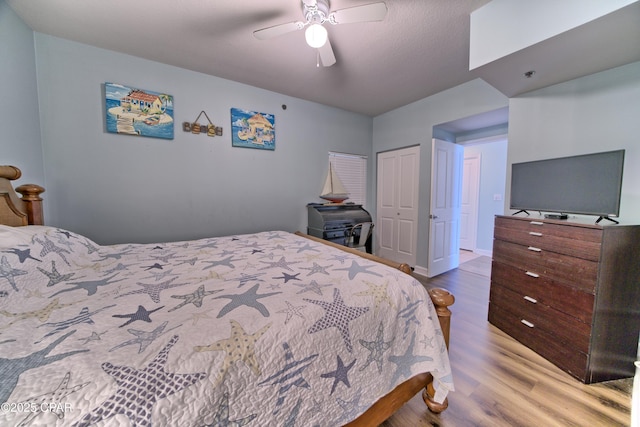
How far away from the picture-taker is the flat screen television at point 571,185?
154 centimetres

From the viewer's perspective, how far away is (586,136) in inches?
72.7

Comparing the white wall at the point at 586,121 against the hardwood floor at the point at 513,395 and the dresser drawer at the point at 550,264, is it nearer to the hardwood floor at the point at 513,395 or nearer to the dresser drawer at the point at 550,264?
the dresser drawer at the point at 550,264

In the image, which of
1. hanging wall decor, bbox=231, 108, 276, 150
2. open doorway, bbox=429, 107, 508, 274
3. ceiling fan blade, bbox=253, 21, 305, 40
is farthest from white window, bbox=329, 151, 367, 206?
ceiling fan blade, bbox=253, 21, 305, 40

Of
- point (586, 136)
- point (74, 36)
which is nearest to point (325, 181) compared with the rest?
point (586, 136)

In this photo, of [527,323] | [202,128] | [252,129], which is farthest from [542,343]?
[202,128]

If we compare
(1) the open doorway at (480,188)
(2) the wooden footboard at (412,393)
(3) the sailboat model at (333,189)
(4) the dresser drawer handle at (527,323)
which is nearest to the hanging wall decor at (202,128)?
(3) the sailboat model at (333,189)

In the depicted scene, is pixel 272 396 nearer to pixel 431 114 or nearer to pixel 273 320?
pixel 273 320

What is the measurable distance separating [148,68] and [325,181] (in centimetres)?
245

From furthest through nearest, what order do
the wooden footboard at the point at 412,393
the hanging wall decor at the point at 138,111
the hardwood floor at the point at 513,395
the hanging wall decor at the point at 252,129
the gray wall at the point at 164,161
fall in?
the hanging wall decor at the point at 252,129 < the hanging wall decor at the point at 138,111 < the gray wall at the point at 164,161 < the hardwood floor at the point at 513,395 < the wooden footboard at the point at 412,393

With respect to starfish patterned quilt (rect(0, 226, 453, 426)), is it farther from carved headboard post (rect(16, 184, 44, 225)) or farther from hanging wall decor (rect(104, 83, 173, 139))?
hanging wall decor (rect(104, 83, 173, 139))

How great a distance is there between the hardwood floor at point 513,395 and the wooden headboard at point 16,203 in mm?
2671

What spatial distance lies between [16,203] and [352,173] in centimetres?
361

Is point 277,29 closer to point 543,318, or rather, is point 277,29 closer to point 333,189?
point 333,189

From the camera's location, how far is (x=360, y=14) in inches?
57.8
